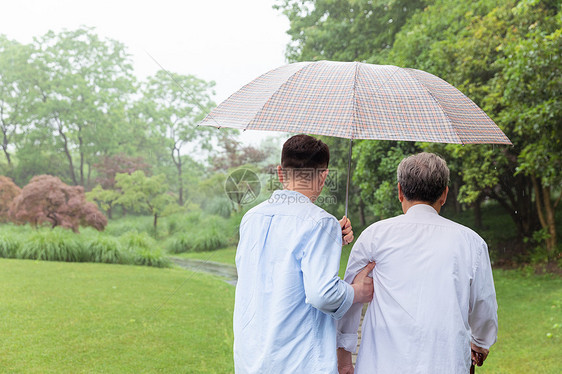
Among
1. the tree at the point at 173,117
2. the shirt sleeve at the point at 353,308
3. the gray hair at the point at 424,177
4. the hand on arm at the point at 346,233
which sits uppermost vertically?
the tree at the point at 173,117

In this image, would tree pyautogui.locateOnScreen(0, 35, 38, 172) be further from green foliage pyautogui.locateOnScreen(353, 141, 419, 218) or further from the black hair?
the black hair

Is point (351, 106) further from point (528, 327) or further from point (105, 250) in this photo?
point (105, 250)

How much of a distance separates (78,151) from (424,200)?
67.6ft

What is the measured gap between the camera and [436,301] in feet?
5.20

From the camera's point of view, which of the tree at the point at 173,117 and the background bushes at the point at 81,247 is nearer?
the background bushes at the point at 81,247

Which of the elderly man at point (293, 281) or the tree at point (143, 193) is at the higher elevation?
the elderly man at point (293, 281)

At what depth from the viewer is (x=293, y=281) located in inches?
60.9

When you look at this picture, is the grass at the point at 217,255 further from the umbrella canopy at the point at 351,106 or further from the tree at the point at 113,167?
the umbrella canopy at the point at 351,106

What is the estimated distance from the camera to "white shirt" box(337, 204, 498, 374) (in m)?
1.58

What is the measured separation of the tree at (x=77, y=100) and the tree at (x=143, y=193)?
2.95 metres

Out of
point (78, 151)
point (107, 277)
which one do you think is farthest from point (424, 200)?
point (78, 151)

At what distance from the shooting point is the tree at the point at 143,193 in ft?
57.1

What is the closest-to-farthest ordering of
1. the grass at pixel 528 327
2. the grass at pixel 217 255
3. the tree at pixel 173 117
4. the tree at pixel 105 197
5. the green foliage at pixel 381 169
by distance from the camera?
1. the grass at pixel 528 327
2. the green foliage at pixel 381 169
3. the grass at pixel 217 255
4. the tree at pixel 105 197
5. the tree at pixel 173 117

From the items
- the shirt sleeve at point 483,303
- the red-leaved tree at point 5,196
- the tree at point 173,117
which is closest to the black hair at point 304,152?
the shirt sleeve at point 483,303
